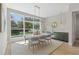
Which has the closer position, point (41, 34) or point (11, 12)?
point (11, 12)

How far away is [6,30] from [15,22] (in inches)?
9.3

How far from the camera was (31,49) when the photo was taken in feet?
7.24

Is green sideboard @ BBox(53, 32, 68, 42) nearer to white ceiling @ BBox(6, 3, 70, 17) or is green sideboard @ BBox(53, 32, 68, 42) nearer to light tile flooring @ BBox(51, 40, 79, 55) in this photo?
light tile flooring @ BBox(51, 40, 79, 55)

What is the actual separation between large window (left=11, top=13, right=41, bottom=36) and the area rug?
0.23 meters

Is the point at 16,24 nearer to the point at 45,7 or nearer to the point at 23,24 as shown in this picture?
the point at 23,24

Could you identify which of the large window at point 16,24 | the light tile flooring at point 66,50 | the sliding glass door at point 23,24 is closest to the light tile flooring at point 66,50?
the light tile flooring at point 66,50

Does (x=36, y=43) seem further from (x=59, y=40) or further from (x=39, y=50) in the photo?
(x=59, y=40)

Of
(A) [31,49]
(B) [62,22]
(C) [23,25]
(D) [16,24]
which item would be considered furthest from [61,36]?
(D) [16,24]

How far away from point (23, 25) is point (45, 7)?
58cm

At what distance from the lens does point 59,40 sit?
2.27 meters

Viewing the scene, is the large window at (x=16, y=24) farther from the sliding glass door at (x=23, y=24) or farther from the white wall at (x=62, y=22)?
the white wall at (x=62, y=22)
